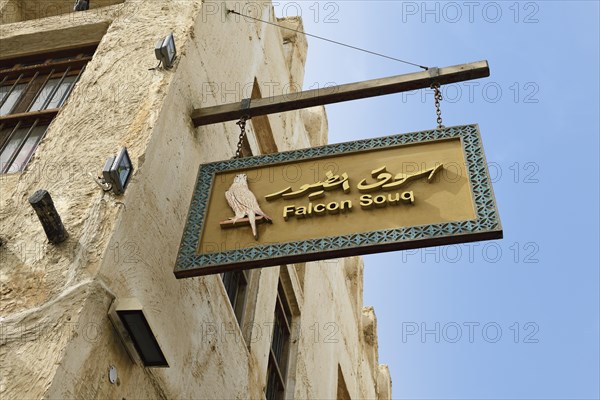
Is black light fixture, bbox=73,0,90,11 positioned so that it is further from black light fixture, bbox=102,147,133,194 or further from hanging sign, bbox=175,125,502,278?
black light fixture, bbox=102,147,133,194

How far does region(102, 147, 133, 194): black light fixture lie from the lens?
430cm

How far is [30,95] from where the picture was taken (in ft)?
20.0

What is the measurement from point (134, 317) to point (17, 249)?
85cm

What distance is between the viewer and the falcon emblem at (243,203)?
452cm

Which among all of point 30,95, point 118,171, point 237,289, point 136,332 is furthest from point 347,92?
point 30,95

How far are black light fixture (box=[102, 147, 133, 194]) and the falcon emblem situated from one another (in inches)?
27.4

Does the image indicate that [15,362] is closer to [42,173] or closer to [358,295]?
[42,173]

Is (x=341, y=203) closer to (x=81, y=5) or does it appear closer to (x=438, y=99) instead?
(x=438, y=99)

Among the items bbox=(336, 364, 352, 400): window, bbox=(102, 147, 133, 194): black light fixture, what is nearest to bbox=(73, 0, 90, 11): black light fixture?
bbox=(102, 147, 133, 194): black light fixture

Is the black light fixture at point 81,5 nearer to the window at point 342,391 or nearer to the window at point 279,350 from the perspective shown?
the window at point 279,350

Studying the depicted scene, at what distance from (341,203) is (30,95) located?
10.4 ft

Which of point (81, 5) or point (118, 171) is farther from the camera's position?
point (81, 5)

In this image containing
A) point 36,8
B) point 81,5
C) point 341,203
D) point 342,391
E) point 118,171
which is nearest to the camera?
point 118,171

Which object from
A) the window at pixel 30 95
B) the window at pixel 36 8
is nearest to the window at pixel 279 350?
the window at pixel 30 95
